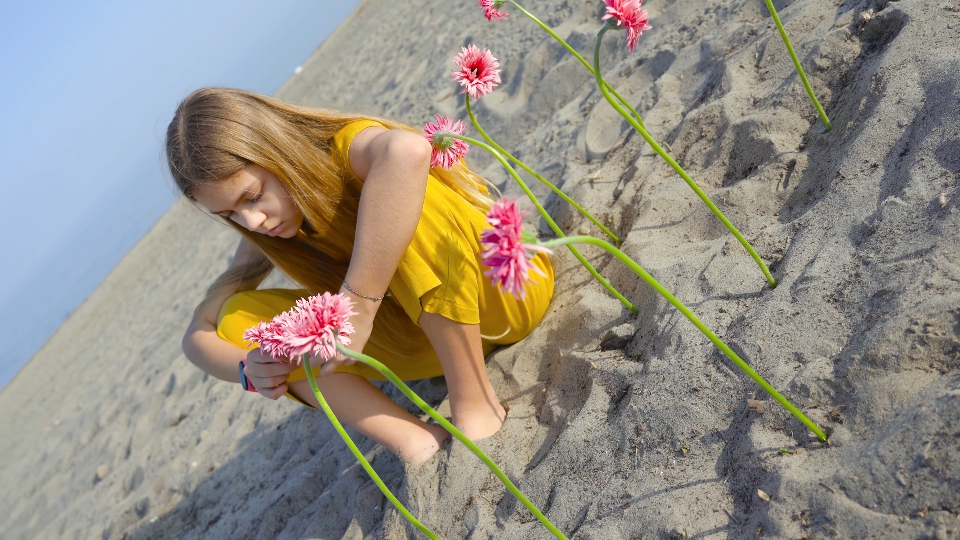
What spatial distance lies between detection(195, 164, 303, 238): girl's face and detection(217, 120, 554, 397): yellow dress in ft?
0.63

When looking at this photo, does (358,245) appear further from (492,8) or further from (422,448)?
(492,8)

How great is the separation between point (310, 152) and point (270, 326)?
0.71 m

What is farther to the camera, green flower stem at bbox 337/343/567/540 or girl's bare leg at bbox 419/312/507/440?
girl's bare leg at bbox 419/312/507/440

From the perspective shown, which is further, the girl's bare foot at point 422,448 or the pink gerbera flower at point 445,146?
the girl's bare foot at point 422,448

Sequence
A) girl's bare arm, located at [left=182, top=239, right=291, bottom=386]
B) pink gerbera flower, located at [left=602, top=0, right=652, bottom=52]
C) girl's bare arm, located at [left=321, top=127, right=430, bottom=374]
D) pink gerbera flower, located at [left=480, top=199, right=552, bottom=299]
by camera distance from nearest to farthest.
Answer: pink gerbera flower, located at [left=480, top=199, right=552, bottom=299] < pink gerbera flower, located at [left=602, top=0, right=652, bottom=52] < girl's bare arm, located at [left=321, top=127, right=430, bottom=374] < girl's bare arm, located at [left=182, top=239, right=291, bottom=386]

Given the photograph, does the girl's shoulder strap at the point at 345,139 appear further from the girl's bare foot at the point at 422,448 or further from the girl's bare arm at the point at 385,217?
the girl's bare foot at the point at 422,448

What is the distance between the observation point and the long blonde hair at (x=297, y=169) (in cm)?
162

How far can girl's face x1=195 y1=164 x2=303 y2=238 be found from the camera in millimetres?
1623

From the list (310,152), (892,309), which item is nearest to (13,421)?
(310,152)

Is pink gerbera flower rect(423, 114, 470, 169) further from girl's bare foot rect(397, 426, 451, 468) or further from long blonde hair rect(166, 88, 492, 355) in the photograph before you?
girl's bare foot rect(397, 426, 451, 468)

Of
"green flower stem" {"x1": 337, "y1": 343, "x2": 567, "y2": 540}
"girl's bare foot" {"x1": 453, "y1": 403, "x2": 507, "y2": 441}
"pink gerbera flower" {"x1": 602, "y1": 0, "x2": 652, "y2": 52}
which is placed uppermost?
"pink gerbera flower" {"x1": 602, "y1": 0, "x2": 652, "y2": 52}

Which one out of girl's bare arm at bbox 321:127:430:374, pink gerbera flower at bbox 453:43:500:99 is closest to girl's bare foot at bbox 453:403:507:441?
girl's bare arm at bbox 321:127:430:374

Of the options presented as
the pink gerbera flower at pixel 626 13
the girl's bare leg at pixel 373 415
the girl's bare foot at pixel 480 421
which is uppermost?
the pink gerbera flower at pixel 626 13

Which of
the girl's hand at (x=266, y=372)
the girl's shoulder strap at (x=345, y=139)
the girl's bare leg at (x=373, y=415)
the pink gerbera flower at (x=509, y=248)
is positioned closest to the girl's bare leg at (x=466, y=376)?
the girl's bare leg at (x=373, y=415)
